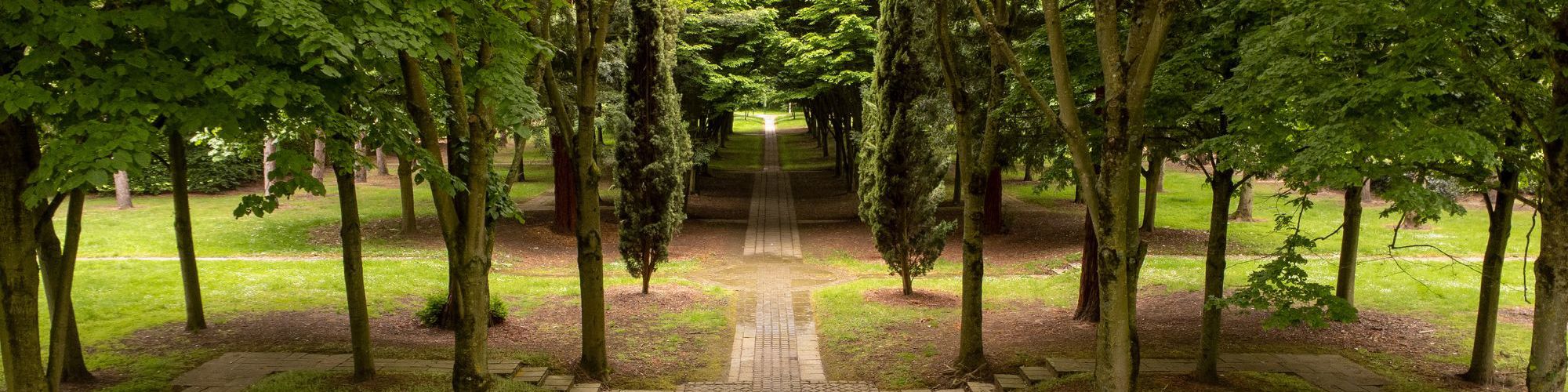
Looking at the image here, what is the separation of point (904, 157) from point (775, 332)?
3.98 metres

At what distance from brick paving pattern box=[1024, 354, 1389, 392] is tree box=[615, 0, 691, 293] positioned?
7601 mm

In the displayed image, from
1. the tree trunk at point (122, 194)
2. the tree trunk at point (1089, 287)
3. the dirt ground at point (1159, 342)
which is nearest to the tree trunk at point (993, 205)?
the dirt ground at point (1159, 342)

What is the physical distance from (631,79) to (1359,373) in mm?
11129

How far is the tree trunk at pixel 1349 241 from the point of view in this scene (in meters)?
11.9

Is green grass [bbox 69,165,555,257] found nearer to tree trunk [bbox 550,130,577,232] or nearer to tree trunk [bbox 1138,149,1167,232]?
tree trunk [bbox 550,130,577,232]

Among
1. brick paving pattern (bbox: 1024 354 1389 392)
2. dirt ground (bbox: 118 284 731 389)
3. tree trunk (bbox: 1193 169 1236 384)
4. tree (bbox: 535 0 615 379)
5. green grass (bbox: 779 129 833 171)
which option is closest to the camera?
tree trunk (bbox: 1193 169 1236 384)

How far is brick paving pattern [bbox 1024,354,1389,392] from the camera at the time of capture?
9086mm

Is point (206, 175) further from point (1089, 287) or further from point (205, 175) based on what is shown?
point (1089, 287)

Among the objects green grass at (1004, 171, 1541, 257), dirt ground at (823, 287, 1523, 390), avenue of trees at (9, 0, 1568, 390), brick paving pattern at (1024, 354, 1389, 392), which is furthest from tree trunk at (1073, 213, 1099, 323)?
green grass at (1004, 171, 1541, 257)

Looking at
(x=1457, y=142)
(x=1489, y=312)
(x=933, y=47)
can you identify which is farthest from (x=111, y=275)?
(x=1489, y=312)

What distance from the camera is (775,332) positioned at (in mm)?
12977

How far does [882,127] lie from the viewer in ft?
50.3

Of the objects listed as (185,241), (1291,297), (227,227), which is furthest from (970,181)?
(227,227)

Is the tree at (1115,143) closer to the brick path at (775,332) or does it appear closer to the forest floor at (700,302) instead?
the forest floor at (700,302)
